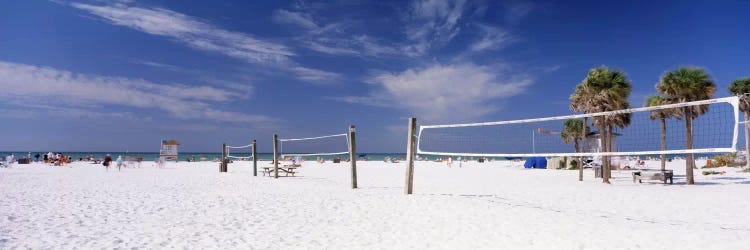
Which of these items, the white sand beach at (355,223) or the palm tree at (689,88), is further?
the palm tree at (689,88)

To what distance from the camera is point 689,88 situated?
53.0ft

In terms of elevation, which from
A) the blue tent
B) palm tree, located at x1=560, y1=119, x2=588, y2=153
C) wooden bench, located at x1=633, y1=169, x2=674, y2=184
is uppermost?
palm tree, located at x1=560, y1=119, x2=588, y2=153

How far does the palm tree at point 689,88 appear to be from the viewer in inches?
628

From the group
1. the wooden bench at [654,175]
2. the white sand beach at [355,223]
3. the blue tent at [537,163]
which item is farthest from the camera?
the blue tent at [537,163]

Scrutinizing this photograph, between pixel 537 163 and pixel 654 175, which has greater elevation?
pixel 654 175

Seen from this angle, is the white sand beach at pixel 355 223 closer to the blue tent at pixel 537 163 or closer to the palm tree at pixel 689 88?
the palm tree at pixel 689 88

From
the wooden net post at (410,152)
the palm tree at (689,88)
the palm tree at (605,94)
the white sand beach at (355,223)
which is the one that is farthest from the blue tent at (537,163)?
the wooden net post at (410,152)

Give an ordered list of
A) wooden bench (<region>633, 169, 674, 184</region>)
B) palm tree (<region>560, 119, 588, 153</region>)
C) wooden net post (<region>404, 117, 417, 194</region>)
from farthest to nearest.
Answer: palm tree (<region>560, 119, 588, 153</region>) → wooden bench (<region>633, 169, 674, 184</region>) → wooden net post (<region>404, 117, 417, 194</region>)

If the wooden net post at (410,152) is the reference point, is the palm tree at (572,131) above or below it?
above

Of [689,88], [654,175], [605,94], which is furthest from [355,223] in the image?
[689,88]

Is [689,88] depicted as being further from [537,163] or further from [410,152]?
[537,163]

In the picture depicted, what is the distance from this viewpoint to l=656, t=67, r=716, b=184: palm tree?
1596 cm

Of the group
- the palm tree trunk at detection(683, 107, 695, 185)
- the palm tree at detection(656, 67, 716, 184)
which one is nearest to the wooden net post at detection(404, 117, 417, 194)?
the palm tree at detection(656, 67, 716, 184)

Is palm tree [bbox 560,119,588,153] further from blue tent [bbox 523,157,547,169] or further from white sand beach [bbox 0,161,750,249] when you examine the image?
white sand beach [bbox 0,161,750,249]
